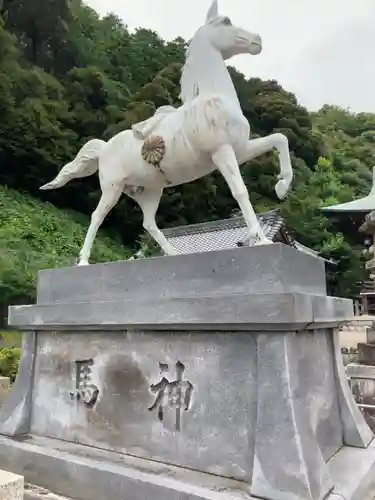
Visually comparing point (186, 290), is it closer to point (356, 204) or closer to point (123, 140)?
point (123, 140)

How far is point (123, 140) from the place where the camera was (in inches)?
146

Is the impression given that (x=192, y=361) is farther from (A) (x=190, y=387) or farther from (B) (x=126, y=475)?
(B) (x=126, y=475)

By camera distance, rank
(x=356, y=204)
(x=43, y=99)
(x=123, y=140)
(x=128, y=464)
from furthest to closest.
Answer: (x=43, y=99), (x=356, y=204), (x=123, y=140), (x=128, y=464)

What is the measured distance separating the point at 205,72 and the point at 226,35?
33 centimetres

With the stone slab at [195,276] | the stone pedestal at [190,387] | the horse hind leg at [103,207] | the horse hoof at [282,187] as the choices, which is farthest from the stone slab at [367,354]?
the horse hind leg at [103,207]

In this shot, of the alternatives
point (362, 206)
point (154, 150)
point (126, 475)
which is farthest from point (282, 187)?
point (362, 206)

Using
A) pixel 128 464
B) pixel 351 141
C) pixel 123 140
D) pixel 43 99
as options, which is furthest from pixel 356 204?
pixel 351 141

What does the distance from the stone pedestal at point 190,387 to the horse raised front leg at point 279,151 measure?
0.63m

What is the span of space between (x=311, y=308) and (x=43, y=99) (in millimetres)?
22025

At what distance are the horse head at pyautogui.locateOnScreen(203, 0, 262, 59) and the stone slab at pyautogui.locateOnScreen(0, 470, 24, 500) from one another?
3085 millimetres

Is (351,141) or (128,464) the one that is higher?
(351,141)

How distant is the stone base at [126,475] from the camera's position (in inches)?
103

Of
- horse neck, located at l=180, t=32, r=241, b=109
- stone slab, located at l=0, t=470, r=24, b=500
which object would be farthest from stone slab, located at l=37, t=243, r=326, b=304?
stone slab, located at l=0, t=470, r=24, b=500

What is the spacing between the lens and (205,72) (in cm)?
340
